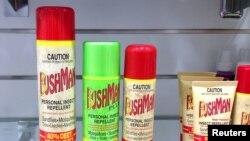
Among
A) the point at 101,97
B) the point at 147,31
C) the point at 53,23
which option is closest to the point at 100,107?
the point at 101,97

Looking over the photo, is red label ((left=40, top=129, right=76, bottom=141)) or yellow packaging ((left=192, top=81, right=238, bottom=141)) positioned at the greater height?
yellow packaging ((left=192, top=81, right=238, bottom=141))

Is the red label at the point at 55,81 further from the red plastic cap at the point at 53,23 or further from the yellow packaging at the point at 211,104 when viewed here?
the yellow packaging at the point at 211,104

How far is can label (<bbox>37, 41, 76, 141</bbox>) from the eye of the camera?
1.22 ft

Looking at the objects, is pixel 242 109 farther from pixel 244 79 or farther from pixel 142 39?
pixel 142 39

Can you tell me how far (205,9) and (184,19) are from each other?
4cm

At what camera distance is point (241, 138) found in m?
0.36

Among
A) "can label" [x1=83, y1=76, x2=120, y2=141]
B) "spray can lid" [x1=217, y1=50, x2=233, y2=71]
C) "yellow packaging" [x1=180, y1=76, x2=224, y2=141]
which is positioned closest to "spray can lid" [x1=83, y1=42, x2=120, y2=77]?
"can label" [x1=83, y1=76, x2=120, y2=141]

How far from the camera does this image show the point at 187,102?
0.44 meters

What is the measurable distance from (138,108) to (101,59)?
81 mm

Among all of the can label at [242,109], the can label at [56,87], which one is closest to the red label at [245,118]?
the can label at [242,109]

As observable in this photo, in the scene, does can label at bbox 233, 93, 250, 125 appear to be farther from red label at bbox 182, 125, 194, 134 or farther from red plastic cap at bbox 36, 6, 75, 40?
red plastic cap at bbox 36, 6, 75, 40

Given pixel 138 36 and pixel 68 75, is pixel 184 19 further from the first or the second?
pixel 68 75

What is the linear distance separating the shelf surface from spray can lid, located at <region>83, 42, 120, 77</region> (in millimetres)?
206

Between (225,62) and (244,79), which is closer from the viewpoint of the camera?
(244,79)
